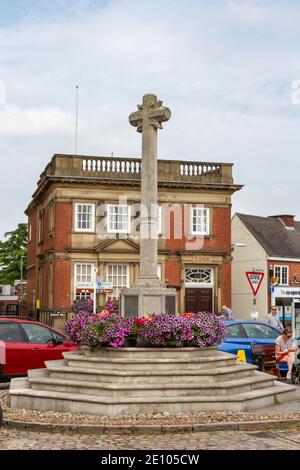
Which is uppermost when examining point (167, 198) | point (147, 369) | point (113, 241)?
point (167, 198)

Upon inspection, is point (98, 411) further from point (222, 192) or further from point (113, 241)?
point (222, 192)

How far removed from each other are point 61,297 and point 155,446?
28.6 metres

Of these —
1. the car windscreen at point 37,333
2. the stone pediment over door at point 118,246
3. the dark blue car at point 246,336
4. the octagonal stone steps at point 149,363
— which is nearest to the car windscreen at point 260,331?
the dark blue car at point 246,336

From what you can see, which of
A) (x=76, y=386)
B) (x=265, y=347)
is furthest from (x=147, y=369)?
(x=265, y=347)

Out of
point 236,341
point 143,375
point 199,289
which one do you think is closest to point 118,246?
point 199,289

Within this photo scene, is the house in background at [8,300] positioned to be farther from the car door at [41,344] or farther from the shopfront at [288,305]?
the car door at [41,344]

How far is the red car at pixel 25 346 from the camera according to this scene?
15258 millimetres

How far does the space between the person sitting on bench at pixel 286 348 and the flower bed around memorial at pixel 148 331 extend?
358 cm

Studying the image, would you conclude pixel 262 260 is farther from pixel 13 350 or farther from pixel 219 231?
pixel 13 350

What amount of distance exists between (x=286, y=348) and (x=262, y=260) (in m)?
28.4

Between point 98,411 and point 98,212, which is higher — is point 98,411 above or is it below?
below

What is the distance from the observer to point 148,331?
1282 cm
